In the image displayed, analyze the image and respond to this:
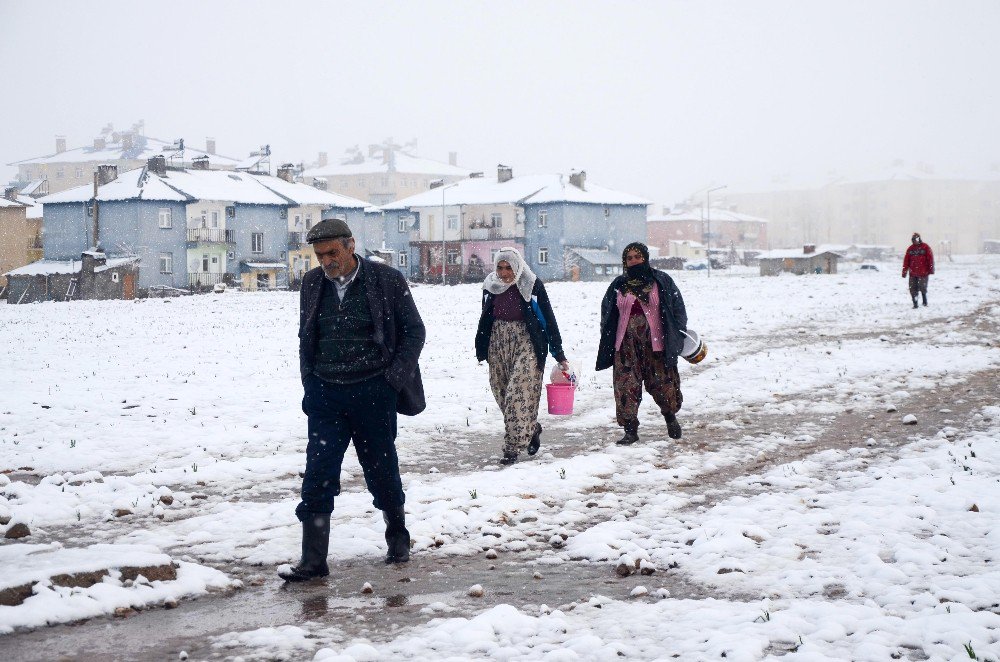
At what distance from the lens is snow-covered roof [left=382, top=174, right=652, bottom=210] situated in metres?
72.8

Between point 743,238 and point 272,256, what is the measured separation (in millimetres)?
79839

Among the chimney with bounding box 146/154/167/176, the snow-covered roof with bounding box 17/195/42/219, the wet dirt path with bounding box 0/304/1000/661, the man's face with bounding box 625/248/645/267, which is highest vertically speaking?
the chimney with bounding box 146/154/167/176

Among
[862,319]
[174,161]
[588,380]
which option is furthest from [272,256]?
[588,380]

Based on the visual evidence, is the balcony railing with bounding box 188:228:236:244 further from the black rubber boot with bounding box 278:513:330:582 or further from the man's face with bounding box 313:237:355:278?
the black rubber boot with bounding box 278:513:330:582

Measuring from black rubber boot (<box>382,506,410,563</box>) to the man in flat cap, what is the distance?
25 centimetres

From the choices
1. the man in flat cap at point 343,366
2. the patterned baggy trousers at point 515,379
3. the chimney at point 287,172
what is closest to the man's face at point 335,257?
the man in flat cap at point 343,366

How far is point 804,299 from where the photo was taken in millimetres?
35656

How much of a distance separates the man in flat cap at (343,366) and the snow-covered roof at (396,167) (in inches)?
4822

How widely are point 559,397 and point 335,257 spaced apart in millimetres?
4952

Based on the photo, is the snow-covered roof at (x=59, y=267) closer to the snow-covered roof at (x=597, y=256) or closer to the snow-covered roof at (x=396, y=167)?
the snow-covered roof at (x=597, y=256)

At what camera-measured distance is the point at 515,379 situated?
956 cm

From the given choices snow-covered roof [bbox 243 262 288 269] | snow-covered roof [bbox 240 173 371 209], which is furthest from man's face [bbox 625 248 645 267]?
snow-covered roof [bbox 240 173 371 209]

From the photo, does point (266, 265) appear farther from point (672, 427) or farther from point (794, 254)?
point (672, 427)

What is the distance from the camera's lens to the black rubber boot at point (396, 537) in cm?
618
